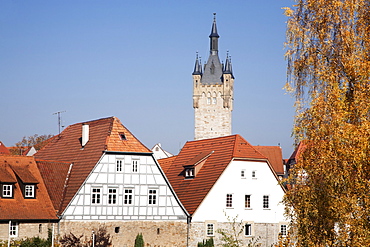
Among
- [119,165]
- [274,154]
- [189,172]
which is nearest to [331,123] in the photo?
[119,165]

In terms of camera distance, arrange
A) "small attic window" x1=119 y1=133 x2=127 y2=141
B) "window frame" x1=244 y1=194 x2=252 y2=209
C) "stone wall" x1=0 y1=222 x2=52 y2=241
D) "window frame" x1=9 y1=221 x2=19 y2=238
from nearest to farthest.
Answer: "stone wall" x1=0 y1=222 x2=52 y2=241, "window frame" x1=9 y1=221 x2=19 y2=238, "small attic window" x1=119 y1=133 x2=127 y2=141, "window frame" x1=244 y1=194 x2=252 y2=209

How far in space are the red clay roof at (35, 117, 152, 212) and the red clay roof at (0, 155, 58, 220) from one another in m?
1.13

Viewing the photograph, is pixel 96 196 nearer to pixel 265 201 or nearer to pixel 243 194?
pixel 243 194

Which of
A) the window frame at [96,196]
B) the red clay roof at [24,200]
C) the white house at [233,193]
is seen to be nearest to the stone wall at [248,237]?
the white house at [233,193]

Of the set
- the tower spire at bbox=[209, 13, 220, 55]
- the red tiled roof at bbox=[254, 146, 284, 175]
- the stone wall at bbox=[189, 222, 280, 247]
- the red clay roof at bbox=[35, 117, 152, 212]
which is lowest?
the stone wall at bbox=[189, 222, 280, 247]

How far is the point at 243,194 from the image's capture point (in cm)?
4328

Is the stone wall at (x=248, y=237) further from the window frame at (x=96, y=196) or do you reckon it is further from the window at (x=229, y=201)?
the window frame at (x=96, y=196)

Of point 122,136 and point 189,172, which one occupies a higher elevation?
point 122,136

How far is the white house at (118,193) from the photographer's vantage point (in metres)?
38.3

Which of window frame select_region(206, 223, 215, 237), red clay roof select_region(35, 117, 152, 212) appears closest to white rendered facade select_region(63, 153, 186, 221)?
red clay roof select_region(35, 117, 152, 212)

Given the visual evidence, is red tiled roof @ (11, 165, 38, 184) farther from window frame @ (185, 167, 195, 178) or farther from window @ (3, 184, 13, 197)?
window frame @ (185, 167, 195, 178)

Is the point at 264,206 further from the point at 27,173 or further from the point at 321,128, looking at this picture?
the point at 321,128

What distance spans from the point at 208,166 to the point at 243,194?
3055 mm

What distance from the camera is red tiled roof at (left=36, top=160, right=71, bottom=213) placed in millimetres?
38438
